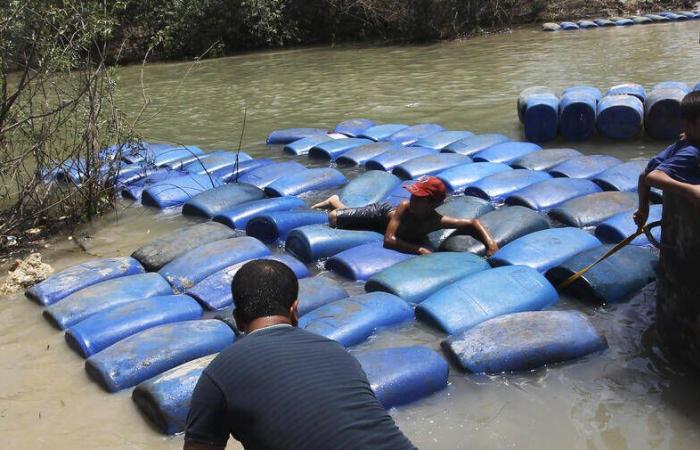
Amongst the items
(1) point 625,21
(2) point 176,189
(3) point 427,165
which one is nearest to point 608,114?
(3) point 427,165

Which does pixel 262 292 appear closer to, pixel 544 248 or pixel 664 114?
pixel 544 248

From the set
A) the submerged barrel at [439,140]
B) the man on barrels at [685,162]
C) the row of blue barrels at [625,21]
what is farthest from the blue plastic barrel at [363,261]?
the row of blue barrels at [625,21]

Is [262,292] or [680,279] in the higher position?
[262,292]

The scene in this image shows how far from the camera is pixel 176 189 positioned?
22.6ft

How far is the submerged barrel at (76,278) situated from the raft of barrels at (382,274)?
0.03 ft

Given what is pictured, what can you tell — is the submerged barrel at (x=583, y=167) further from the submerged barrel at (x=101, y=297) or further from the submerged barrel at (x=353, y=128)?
the submerged barrel at (x=101, y=297)

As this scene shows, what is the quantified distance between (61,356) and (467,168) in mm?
3831

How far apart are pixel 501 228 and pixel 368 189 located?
1.46 metres

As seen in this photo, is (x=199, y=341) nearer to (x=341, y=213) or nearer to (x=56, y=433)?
(x=56, y=433)

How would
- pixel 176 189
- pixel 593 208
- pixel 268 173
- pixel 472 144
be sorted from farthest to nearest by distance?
pixel 472 144 → pixel 268 173 → pixel 176 189 → pixel 593 208

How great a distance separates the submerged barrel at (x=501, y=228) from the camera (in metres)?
4.95

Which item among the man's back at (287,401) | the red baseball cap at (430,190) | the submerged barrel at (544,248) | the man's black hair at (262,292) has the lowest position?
the submerged barrel at (544,248)

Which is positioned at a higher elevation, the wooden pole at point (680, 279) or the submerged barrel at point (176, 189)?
the wooden pole at point (680, 279)

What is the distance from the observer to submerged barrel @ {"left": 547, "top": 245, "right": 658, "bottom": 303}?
164 inches
